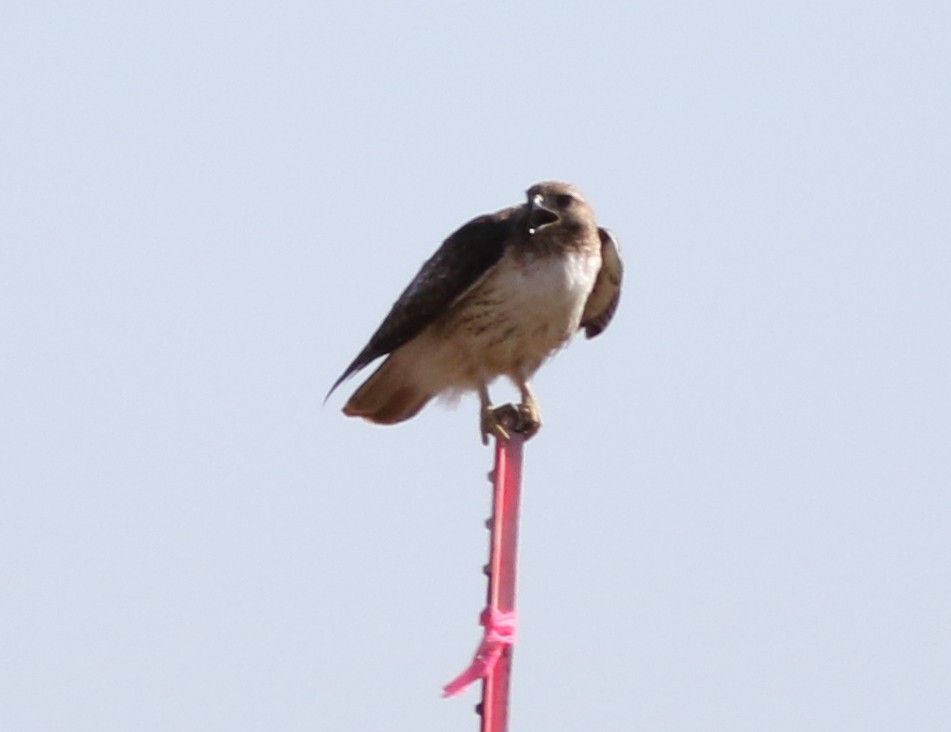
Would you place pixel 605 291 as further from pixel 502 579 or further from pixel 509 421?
pixel 502 579

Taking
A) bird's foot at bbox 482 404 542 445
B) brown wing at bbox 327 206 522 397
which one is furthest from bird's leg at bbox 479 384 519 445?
brown wing at bbox 327 206 522 397

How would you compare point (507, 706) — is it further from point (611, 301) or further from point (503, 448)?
point (611, 301)

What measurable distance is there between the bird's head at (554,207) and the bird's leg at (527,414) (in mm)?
647

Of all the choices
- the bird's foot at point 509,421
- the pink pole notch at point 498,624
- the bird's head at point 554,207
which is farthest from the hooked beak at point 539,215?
the pink pole notch at point 498,624

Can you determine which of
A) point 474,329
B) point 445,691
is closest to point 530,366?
point 474,329

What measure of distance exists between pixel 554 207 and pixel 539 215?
0.07 metres

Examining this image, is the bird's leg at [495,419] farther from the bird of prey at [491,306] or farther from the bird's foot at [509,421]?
the bird of prey at [491,306]

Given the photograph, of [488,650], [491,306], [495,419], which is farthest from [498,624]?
[491,306]

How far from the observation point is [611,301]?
35.6ft

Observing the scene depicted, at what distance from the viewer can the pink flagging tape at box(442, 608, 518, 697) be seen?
21.3 feet

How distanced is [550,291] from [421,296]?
0.68 metres

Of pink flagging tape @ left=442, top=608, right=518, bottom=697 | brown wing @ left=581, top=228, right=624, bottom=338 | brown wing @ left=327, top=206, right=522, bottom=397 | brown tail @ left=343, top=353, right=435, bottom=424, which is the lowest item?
pink flagging tape @ left=442, top=608, right=518, bottom=697

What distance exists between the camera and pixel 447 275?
10234mm

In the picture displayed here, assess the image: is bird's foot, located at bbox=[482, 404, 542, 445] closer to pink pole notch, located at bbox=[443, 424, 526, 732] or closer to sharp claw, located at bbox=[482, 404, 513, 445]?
sharp claw, located at bbox=[482, 404, 513, 445]
